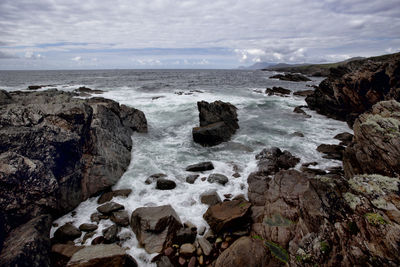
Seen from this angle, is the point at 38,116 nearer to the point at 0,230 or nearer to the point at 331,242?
the point at 0,230

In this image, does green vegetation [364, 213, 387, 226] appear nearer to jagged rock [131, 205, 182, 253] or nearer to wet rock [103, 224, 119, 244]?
jagged rock [131, 205, 182, 253]

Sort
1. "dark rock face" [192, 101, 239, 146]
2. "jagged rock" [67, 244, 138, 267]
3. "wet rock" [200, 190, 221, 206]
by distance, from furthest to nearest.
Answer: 1. "dark rock face" [192, 101, 239, 146]
2. "wet rock" [200, 190, 221, 206]
3. "jagged rock" [67, 244, 138, 267]

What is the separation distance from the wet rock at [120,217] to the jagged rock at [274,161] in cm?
916

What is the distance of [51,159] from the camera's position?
416 inches

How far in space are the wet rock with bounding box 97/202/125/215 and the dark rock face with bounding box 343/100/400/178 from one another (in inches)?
496

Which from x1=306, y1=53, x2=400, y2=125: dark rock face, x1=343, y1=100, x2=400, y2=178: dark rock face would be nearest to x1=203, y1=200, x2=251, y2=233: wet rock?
x1=343, y1=100, x2=400, y2=178: dark rock face

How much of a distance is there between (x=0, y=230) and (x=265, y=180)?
41.1 feet

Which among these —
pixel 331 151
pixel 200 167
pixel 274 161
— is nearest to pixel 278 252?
pixel 200 167

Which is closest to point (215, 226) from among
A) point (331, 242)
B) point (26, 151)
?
point (331, 242)

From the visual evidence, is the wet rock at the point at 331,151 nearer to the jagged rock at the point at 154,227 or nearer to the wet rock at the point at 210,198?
the wet rock at the point at 210,198

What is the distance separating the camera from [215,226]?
29.3 ft

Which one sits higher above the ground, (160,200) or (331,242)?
(331,242)

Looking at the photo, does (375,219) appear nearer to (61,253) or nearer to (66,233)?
(61,253)

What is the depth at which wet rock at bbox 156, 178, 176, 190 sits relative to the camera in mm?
12419
